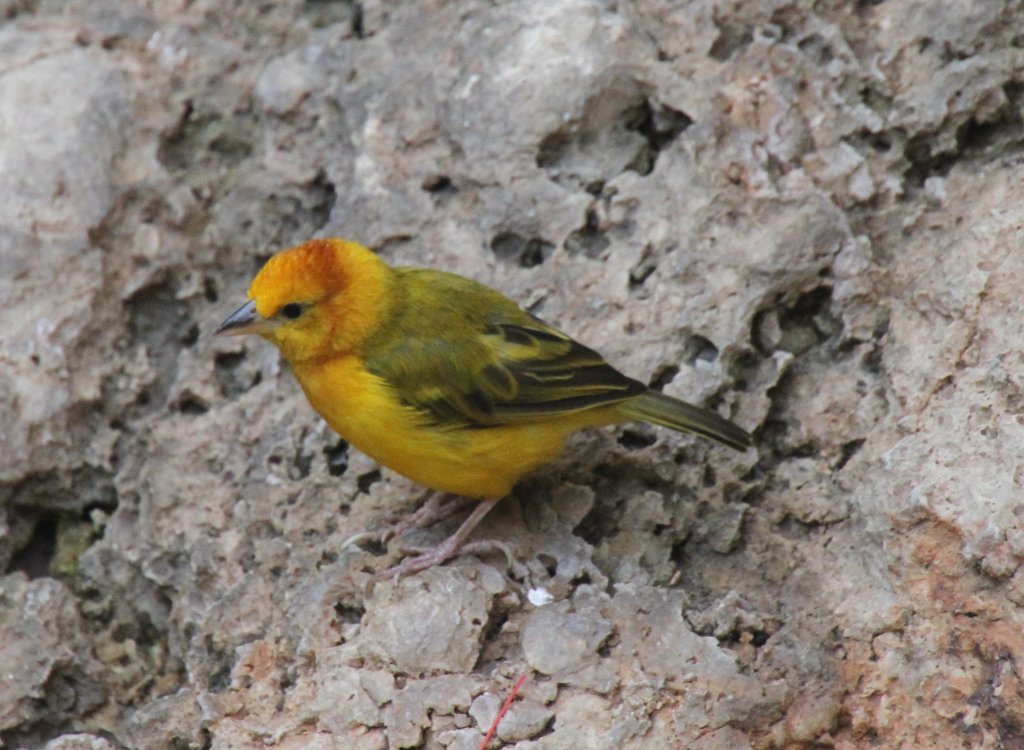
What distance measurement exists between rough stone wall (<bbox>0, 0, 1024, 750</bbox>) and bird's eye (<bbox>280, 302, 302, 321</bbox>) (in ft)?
1.86

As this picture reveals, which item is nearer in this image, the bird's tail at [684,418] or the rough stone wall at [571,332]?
the rough stone wall at [571,332]

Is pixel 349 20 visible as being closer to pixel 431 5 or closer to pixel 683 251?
pixel 431 5

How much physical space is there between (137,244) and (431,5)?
5.10 ft

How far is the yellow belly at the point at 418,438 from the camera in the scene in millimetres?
4297

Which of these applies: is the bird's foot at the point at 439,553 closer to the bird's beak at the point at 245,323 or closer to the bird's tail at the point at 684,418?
the bird's tail at the point at 684,418

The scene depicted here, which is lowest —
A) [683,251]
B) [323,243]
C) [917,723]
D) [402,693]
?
[917,723]

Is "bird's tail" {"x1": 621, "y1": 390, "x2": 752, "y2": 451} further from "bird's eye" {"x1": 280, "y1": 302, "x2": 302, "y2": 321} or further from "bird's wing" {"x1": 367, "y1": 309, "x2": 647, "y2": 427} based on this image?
"bird's eye" {"x1": 280, "y1": 302, "x2": 302, "y2": 321}

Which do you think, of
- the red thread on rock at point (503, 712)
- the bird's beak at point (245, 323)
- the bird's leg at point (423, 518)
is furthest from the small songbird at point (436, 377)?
the red thread on rock at point (503, 712)

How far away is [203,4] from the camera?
5.71 metres

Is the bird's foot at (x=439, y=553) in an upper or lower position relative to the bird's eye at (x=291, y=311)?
lower

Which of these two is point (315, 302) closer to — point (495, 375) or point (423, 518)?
point (495, 375)

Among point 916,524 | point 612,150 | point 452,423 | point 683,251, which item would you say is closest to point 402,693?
point 452,423

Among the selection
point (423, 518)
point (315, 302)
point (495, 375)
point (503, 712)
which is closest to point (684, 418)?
point (495, 375)

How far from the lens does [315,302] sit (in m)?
4.40
